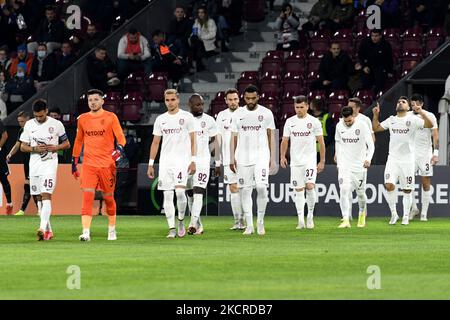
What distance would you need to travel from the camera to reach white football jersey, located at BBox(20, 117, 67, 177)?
74.5 ft

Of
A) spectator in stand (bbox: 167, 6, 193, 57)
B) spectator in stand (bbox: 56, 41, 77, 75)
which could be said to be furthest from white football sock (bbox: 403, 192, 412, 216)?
spectator in stand (bbox: 56, 41, 77, 75)

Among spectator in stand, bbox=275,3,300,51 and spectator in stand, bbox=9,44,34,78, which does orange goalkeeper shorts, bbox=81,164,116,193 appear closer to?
spectator in stand, bbox=275,3,300,51

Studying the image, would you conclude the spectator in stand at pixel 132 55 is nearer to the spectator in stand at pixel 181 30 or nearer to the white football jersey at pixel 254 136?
the spectator in stand at pixel 181 30

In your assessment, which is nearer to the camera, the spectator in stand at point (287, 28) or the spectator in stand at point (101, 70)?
the spectator in stand at point (287, 28)

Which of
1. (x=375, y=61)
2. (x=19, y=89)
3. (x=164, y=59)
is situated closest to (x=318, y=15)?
(x=375, y=61)

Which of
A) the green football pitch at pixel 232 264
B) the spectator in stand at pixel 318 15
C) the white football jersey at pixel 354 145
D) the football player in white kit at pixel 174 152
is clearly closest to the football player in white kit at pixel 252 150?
the green football pitch at pixel 232 264

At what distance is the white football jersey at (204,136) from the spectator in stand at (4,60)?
641 inches

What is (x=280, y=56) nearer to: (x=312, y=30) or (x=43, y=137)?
(x=312, y=30)

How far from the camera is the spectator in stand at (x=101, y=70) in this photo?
37969 mm

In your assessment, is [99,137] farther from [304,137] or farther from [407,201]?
[407,201]

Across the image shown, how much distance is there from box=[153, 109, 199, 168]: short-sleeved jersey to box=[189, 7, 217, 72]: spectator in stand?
15528mm

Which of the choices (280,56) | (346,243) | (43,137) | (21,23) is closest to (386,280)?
(346,243)

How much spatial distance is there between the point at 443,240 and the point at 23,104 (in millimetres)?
18005

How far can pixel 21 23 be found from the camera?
4212 centimetres
